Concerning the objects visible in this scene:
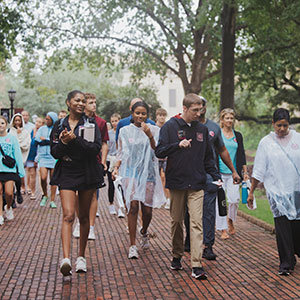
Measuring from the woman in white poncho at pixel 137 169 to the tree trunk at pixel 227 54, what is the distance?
1125cm

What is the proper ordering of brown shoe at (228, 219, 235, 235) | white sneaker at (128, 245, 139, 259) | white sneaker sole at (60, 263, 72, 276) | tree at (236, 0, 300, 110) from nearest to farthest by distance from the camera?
white sneaker sole at (60, 263, 72, 276)
white sneaker at (128, 245, 139, 259)
brown shoe at (228, 219, 235, 235)
tree at (236, 0, 300, 110)

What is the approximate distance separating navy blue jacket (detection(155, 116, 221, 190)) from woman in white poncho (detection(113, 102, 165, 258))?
0.67 metres

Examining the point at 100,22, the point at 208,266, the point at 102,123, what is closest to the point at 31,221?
the point at 102,123

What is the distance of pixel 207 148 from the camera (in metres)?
7.18

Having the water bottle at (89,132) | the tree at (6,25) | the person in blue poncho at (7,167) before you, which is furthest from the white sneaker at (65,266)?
the tree at (6,25)

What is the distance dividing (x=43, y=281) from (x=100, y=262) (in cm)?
112

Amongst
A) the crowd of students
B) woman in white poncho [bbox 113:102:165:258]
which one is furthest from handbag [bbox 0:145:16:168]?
woman in white poncho [bbox 113:102:165:258]

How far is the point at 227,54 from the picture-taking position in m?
19.1

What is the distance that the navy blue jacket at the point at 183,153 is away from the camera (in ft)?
22.7

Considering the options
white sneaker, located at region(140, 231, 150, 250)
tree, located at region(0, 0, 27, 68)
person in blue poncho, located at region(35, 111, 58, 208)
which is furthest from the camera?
tree, located at region(0, 0, 27, 68)

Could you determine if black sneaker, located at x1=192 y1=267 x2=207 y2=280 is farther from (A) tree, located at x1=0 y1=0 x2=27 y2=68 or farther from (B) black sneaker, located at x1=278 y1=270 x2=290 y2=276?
(A) tree, located at x1=0 y1=0 x2=27 y2=68

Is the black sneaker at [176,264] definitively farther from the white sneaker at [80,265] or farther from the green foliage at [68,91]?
the green foliage at [68,91]

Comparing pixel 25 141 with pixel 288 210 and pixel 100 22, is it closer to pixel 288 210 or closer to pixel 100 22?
pixel 288 210

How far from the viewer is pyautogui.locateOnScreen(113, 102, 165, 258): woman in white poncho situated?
778 cm
